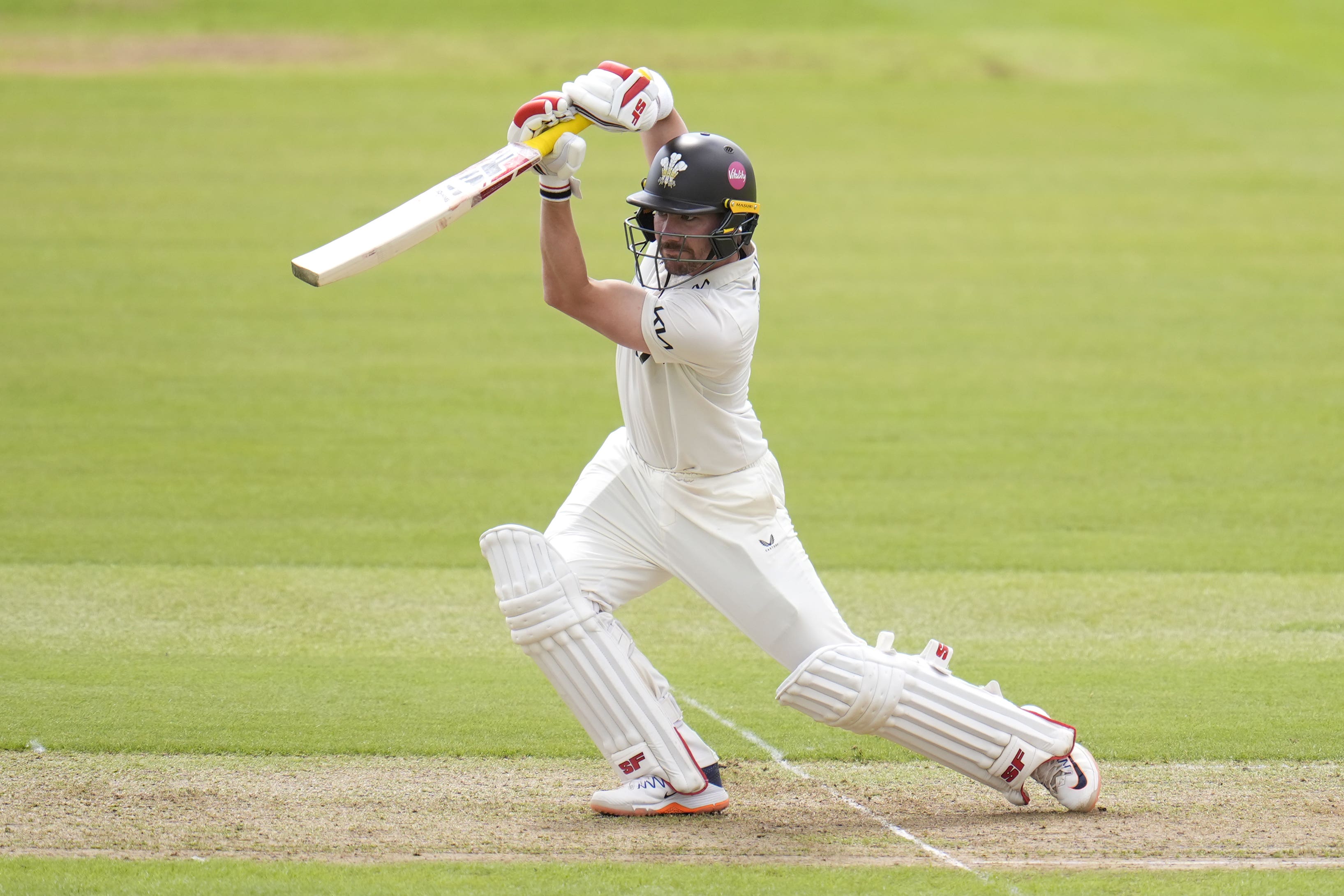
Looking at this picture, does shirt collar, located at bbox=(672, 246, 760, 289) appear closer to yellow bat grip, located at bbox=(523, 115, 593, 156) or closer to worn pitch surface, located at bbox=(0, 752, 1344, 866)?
yellow bat grip, located at bbox=(523, 115, 593, 156)

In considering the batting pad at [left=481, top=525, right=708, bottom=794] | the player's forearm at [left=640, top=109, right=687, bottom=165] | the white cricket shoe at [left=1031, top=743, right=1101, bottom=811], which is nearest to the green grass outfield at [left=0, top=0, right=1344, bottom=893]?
the white cricket shoe at [left=1031, top=743, right=1101, bottom=811]

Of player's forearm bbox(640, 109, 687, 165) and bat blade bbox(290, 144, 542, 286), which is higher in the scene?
player's forearm bbox(640, 109, 687, 165)

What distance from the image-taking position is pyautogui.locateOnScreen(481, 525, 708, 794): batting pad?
515 cm

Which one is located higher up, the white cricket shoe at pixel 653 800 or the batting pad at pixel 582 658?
the batting pad at pixel 582 658

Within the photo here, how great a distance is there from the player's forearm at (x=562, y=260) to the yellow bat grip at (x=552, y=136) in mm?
181

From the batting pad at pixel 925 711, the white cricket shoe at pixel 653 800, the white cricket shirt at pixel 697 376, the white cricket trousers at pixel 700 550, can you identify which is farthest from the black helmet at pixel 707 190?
the white cricket shoe at pixel 653 800

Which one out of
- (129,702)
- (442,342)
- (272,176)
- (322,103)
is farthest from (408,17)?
(129,702)

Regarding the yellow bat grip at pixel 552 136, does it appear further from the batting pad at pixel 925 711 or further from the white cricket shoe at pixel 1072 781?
the white cricket shoe at pixel 1072 781

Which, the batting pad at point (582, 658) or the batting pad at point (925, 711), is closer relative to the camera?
the batting pad at point (925, 711)

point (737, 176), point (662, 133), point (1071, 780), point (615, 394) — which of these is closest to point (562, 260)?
point (737, 176)

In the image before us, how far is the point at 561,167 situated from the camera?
16.4 ft

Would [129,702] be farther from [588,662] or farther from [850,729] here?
[850,729]

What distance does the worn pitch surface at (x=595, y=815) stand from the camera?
4836 millimetres

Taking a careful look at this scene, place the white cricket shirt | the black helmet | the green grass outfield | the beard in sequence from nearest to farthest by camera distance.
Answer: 1. the white cricket shirt
2. the black helmet
3. the beard
4. the green grass outfield
